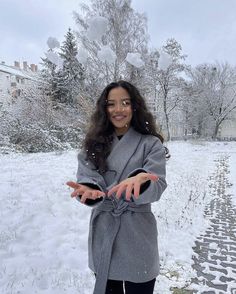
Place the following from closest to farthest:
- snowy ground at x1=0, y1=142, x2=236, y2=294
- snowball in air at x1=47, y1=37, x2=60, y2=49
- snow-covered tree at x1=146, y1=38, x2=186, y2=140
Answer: snowy ground at x1=0, y1=142, x2=236, y2=294 → snowball in air at x1=47, y1=37, x2=60, y2=49 → snow-covered tree at x1=146, y1=38, x2=186, y2=140

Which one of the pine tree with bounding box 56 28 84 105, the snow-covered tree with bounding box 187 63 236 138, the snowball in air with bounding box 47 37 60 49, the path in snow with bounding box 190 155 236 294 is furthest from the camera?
the snow-covered tree with bounding box 187 63 236 138

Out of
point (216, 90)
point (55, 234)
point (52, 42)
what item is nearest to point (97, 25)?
point (52, 42)

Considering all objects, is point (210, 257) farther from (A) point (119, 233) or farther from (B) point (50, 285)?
(A) point (119, 233)

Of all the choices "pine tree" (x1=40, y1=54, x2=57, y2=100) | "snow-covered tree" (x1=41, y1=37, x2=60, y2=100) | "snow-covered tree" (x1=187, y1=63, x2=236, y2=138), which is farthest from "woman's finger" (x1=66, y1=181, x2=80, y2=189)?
"snow-covered tree" (x1=187, y1=63, x2=236, y2=138)

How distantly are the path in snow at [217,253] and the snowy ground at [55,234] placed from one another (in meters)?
0.15

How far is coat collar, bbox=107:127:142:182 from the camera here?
1.67 metres

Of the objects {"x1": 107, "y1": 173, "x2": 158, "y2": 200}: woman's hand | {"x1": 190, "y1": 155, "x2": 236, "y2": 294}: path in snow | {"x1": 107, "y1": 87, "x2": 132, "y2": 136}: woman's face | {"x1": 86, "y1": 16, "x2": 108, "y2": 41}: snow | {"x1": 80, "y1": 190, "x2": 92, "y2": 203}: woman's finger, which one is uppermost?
{"x1": 86, "y1": 16, "x2": 108, "y2": 41}: snow

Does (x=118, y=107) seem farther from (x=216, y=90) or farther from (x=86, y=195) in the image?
(x=216, y=90)

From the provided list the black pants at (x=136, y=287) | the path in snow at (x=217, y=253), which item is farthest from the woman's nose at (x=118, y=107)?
the path in snow at (x=217, y=253)

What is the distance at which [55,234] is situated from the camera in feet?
13.8

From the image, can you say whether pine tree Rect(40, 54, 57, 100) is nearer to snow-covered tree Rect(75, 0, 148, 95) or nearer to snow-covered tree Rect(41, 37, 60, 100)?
snow-covered tree Rect(41, 37, 60, 100)

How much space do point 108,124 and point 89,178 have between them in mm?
388

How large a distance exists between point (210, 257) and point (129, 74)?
1259 centimetres

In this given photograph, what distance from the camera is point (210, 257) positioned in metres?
4.08
